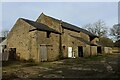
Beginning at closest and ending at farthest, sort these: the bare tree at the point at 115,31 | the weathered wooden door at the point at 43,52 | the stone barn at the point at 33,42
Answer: the stone barn at the point at 33,42 → the weathered wooden door at the point at 43,52 → the bare tree at the point at 115,31

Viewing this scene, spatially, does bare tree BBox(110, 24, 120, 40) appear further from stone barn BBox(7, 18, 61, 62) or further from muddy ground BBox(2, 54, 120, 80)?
muddy ground BBox(2, 54, 120, 80)

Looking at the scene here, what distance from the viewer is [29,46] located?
31.4 metres

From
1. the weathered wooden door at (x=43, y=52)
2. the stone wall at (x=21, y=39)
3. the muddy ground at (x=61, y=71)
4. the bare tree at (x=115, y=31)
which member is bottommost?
the muddy ground at (x=61, y=71)

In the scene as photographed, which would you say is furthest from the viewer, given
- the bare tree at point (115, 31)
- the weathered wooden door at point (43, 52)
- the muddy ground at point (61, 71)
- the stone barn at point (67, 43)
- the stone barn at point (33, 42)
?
the bare tree at point (115, 31)

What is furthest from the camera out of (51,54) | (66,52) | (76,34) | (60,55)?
(76,34)

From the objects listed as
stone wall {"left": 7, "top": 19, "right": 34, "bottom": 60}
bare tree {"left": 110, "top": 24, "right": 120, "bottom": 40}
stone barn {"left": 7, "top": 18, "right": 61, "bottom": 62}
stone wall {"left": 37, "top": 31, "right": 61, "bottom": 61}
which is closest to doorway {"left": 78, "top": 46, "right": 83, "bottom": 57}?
stone wall {"left": 37, "top": 31, "right": 61, "bottom": 61}

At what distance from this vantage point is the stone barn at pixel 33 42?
1208 inches

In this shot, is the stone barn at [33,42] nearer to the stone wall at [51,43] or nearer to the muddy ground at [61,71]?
the stone wall at [51,43]

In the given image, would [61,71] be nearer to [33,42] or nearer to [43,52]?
[43,52]

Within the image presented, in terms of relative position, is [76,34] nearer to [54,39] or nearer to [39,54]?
[54,39]

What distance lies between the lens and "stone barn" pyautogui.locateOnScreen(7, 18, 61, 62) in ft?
101

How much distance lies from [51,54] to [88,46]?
35.9 feet

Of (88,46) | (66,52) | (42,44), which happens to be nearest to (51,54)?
(42,44)

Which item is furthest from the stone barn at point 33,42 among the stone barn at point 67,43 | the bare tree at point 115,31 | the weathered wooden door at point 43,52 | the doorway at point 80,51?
the bare tree at point 115,31
